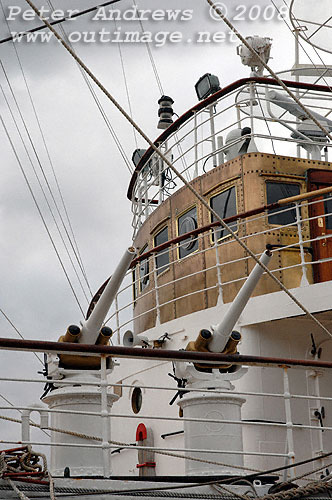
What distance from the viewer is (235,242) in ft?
33.9

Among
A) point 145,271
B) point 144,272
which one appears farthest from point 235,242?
point 144,272

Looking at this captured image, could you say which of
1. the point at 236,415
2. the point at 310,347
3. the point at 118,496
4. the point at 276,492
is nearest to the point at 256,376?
the point at 310,347

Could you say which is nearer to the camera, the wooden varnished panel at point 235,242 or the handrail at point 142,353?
the handrail at point 142,353

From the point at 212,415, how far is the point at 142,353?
105cm

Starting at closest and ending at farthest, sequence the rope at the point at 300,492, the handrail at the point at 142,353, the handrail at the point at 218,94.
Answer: the handrail at the point at 142,353 < the rope at the point at 300,492 < the handrail at the point at 218,94

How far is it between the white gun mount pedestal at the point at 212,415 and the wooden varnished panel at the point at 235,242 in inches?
106

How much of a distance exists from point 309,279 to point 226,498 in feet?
14.4

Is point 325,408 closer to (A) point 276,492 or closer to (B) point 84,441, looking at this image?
(A) point 276,492

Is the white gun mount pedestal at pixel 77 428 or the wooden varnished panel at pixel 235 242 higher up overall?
the wooden varnished panel at pixel 235 242

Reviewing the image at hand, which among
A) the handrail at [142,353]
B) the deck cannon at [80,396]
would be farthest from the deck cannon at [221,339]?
the deck cannon at [80,396]

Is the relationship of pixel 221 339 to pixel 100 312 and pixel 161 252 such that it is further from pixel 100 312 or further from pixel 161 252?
pixel 161 252

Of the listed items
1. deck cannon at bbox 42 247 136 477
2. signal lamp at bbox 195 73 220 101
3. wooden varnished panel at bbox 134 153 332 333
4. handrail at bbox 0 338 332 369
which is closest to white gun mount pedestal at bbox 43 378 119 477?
deck cannon at bbox 42 247 136 477

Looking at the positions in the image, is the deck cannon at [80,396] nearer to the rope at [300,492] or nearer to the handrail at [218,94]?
the rope at [300,492]

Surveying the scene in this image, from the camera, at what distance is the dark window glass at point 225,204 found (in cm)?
1068
